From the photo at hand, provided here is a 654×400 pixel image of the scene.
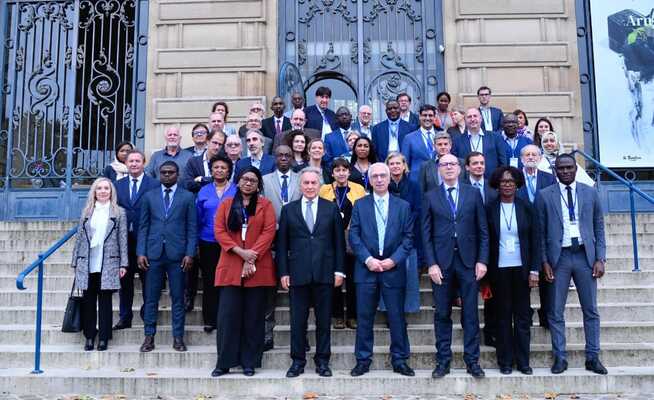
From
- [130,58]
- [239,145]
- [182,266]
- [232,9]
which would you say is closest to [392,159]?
[239,145]

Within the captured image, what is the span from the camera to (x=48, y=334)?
22.4 feet

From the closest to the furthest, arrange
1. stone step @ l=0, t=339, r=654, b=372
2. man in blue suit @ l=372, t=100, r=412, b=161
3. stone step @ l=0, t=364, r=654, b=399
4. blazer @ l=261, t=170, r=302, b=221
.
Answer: stone step @ l=0, t=364, r=654, b=399 → stone step @ l=0, t=339, r=654, b=372 → blazer @ l=261, t=170, r=302, b=221 → man in blue suit @ l=372, t=100, r=412, b=161

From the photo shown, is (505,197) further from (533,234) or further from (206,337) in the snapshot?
(206,337)

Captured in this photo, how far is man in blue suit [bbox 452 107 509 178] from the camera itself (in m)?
7.64

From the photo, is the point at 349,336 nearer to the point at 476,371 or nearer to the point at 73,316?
the point at 476,371

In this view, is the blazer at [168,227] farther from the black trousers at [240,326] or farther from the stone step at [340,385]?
the stone step at [340,385]

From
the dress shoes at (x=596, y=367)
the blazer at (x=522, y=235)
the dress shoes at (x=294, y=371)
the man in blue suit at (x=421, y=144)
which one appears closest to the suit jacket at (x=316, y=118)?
the man in blue suit at (x=421, y=144)

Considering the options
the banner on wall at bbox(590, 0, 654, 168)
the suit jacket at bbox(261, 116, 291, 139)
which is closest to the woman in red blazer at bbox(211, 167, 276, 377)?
the suit jacket at bbox(261, 116, 291, 139)

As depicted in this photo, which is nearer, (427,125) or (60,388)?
(60,388)

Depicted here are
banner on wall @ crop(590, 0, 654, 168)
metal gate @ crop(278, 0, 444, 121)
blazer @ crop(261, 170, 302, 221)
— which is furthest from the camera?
metal gate @ crop(278, 0, 444, 121)

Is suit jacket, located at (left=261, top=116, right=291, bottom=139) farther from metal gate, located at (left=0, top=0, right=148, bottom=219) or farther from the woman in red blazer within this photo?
metal gate, located at (left=0, top=0, right=148, bottom=219)

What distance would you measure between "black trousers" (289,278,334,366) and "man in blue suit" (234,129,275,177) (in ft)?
5.35

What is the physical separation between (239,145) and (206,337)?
2228mm

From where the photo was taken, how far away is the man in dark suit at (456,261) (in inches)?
230
